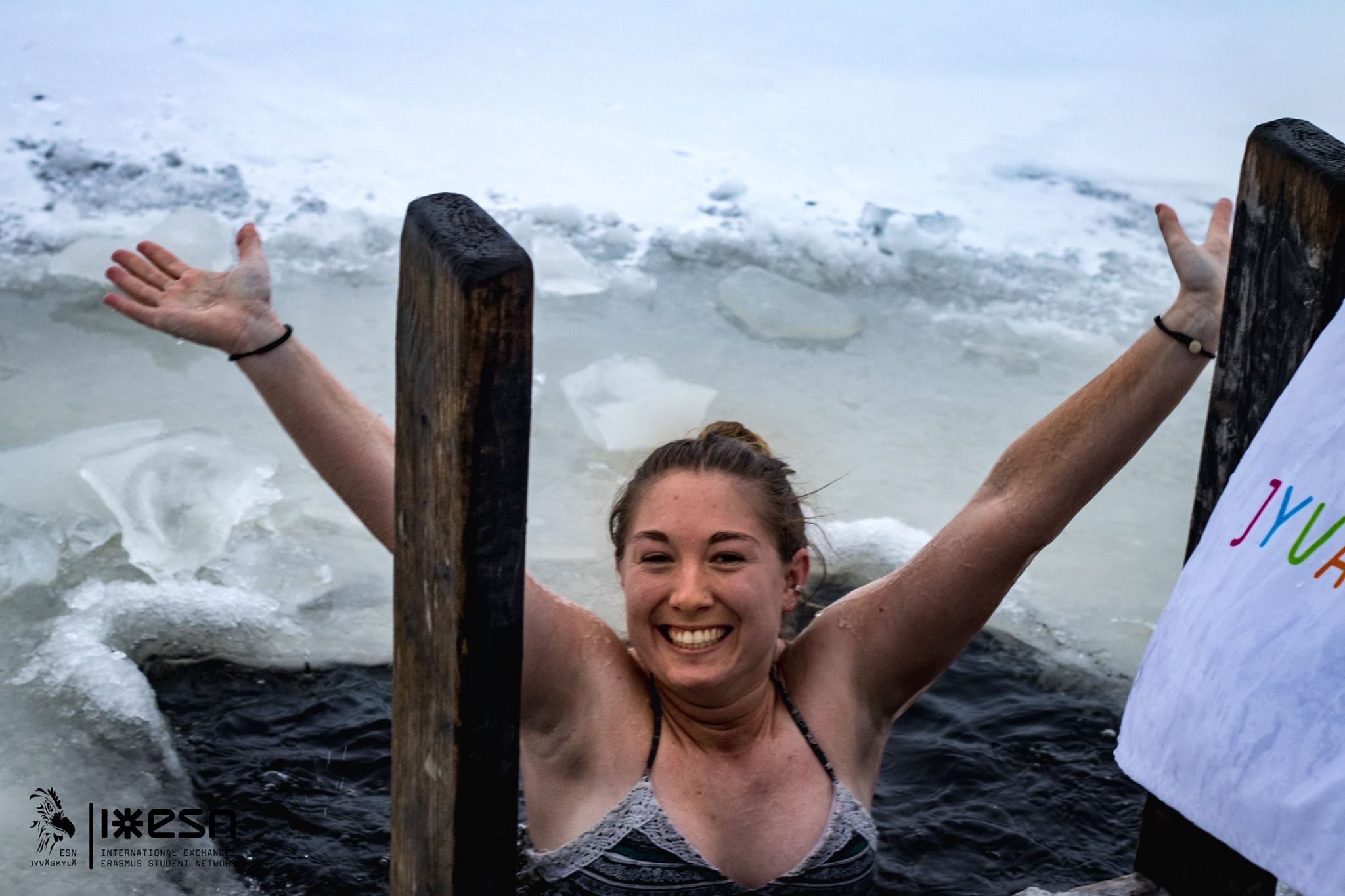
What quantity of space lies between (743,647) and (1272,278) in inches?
34.3

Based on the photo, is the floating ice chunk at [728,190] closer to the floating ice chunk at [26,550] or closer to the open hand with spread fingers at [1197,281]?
the floating ice chunk at [26,550]

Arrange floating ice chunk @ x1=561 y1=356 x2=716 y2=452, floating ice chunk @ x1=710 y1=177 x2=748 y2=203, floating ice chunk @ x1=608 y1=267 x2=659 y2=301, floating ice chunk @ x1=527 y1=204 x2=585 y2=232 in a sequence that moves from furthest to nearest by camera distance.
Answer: floating ice chunk @ x1=710 y1=177 x2=748 y2=203 → floating ice chunk @ x1=527 y1=204 x2=585 y2=232 → floating ice chunk @ x1=608 y1=267 x2=659 y2=301 → floating ice chunk @ x1=561 y1=356 x2=716 y2=452

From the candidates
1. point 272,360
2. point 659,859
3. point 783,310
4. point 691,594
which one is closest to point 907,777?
point 659,859

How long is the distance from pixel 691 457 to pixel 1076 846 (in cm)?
139

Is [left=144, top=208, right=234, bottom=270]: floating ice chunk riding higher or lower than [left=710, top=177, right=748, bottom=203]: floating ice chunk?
lower

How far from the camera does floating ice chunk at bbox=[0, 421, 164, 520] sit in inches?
146

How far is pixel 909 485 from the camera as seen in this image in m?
4.30

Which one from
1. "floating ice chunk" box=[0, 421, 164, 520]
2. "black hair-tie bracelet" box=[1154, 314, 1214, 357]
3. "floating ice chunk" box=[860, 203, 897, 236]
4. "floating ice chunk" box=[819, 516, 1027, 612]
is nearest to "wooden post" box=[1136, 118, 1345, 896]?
"black hair-tie bracelet" box=[1154, 314, 1214, 357]

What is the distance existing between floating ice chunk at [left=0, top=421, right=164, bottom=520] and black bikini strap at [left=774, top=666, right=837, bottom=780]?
2.13 metres

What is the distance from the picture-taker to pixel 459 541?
156 centimetres

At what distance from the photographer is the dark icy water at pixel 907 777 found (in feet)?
9.49

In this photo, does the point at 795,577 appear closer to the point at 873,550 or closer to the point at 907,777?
the point at 907,777

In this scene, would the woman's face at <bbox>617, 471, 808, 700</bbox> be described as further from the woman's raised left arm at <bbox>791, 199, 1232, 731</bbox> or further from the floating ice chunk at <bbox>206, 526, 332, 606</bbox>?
the floating ice chunk at <bbox>206, 526, 332, 606</bbox>

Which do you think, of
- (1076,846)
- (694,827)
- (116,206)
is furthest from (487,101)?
(694,827)
